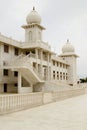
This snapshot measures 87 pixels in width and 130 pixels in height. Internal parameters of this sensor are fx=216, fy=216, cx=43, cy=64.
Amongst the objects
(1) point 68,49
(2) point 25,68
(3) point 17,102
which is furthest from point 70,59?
(3) point 17,102

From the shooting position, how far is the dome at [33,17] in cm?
3317

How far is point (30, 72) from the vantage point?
25.9 metres

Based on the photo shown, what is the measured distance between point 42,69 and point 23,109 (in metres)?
21.2

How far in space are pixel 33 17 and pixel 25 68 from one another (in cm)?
1146

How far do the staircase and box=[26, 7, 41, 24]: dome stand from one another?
932 centimetres

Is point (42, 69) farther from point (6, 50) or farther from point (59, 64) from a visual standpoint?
point (59, 64)

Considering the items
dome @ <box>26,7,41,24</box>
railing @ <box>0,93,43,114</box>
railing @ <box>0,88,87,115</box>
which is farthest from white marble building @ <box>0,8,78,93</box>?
railing @ <box>0,93,43,114</box>

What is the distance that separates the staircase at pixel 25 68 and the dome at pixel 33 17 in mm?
9318

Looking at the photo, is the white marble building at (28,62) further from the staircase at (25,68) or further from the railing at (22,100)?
the railing at (22,100)

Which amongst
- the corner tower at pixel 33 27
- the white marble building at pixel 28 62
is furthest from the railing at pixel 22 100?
the corner tower at pixel 33 27

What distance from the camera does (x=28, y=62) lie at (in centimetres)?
2548

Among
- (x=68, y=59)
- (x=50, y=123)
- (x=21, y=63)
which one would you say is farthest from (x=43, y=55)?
(x=50, y=123)

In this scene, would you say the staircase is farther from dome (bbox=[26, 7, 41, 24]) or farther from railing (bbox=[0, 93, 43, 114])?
railing (bbox=[0, 93, 43, 114])

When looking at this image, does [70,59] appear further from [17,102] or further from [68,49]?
[17,102]
